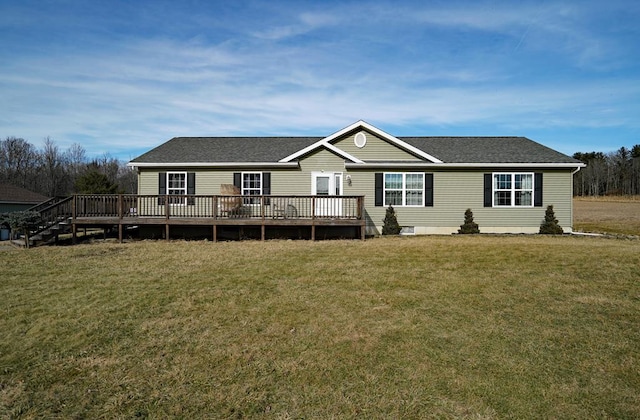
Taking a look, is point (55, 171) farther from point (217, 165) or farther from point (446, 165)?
point (446, 165)

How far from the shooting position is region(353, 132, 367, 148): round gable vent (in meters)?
16.9

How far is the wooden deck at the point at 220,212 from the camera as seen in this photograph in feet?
46.7

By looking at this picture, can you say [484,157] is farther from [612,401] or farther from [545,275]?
[612,401]

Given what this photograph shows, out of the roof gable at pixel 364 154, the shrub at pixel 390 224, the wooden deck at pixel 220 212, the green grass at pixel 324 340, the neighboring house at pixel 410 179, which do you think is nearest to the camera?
the green grass at pixel 324 340

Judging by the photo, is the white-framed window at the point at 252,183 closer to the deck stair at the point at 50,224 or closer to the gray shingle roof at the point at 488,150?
the deck stair at the point at 50,224

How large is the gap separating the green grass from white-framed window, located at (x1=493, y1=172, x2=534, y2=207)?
7.52 m

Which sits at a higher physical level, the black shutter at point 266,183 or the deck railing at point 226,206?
Answer: the black shutter at point 266,183

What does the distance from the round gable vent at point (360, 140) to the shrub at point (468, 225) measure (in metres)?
5.04

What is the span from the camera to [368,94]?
875 inches

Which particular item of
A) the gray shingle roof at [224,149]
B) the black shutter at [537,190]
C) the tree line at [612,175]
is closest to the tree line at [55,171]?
the gray shingle roof at [224,149]

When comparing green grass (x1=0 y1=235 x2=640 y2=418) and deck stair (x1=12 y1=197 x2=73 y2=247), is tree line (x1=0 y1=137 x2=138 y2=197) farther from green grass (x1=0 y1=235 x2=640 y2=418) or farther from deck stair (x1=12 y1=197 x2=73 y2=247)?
green grass (x1=0 y1=235 x2=640 y2=418)

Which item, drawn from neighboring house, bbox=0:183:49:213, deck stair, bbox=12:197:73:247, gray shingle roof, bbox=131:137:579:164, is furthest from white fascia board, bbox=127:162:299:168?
neighboring house, bbox=0:183:49:213

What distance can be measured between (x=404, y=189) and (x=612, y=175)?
7477 cm

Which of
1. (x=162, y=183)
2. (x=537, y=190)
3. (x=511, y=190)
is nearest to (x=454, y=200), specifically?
(x=511, y=190)
